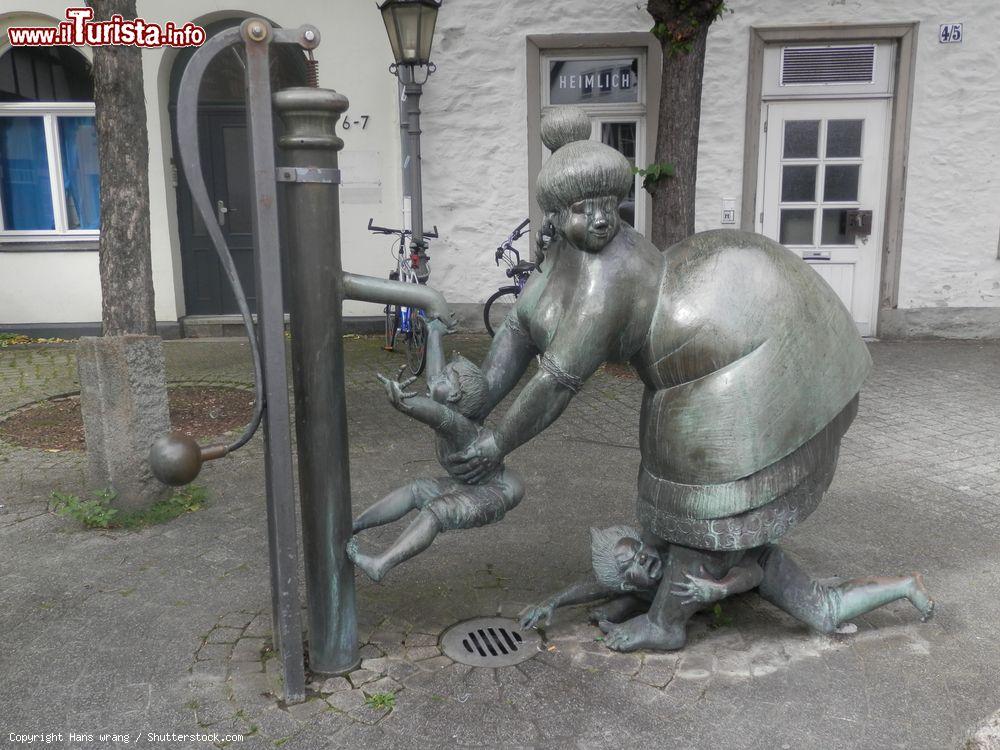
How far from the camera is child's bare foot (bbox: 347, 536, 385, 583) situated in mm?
2447

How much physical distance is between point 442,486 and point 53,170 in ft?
27.1

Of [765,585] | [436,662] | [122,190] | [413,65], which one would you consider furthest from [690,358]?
[413,65]

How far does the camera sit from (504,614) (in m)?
3.05

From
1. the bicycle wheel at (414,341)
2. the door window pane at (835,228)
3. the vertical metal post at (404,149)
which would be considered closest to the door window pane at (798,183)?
the door window pane at (835,228)

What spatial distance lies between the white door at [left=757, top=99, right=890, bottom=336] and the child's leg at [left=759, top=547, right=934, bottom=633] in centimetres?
625

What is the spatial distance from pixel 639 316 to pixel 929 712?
1395 millimetres

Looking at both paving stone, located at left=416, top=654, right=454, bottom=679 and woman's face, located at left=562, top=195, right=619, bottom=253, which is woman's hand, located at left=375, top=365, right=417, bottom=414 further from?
paving stone, located at left=416, top=654, right=454, bottom=679

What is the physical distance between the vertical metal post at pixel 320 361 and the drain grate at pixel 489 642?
0.35 metres

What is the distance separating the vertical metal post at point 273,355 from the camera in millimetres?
2229

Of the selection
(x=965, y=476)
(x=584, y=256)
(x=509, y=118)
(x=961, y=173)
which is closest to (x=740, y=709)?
(x=584, y=256)

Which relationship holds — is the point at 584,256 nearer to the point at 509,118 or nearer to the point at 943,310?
the point at 509,118

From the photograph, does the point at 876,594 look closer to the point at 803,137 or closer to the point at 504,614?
the point at 504,614

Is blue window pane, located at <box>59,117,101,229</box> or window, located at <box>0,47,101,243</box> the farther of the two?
blue window pane, located at <box>59,117,101,229</box>

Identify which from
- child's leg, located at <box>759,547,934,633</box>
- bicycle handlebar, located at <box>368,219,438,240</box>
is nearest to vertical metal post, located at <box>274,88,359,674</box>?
child's leg, located at <box>759,547,934,633</box>
